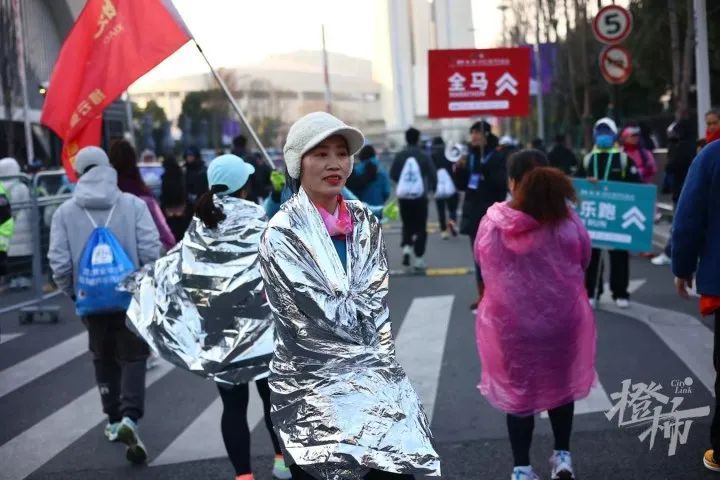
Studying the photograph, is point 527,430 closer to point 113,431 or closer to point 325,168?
point 325,168

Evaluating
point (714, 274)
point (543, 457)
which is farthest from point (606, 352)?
point (714, 274)

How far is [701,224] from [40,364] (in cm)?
605

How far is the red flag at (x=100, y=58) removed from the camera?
6.27 metres

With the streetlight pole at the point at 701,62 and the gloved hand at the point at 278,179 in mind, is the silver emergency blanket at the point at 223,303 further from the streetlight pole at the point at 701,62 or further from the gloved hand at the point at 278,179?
the streetlight pole at the point at 701,62

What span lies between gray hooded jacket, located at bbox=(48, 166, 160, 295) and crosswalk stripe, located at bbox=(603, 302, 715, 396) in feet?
12.5

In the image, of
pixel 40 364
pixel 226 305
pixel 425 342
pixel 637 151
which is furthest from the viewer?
pixel 637 151

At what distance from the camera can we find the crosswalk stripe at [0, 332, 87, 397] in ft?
26.2

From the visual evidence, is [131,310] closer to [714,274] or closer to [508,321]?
[508,321]

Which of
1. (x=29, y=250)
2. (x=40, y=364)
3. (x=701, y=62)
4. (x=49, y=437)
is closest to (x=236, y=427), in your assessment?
(x=49, y=437)

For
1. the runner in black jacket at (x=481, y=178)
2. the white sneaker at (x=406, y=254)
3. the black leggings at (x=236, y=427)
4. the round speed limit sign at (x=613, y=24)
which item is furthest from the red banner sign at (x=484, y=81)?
the black leggings at (x=236, y=427)

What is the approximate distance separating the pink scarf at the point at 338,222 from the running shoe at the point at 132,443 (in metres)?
2.87

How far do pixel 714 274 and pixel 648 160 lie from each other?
8.27 metres

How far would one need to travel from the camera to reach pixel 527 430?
4754 millimetres
